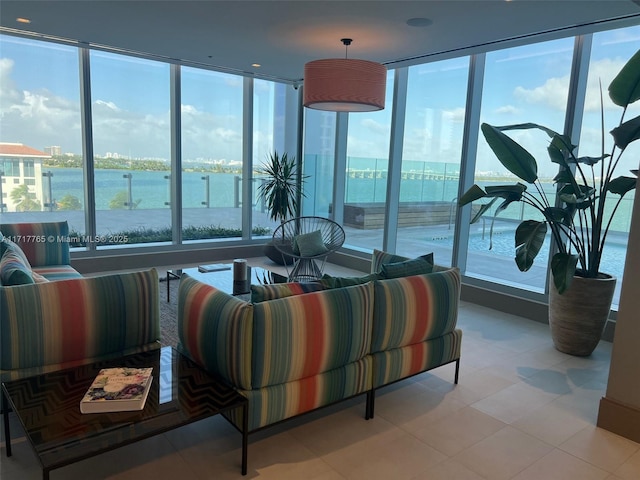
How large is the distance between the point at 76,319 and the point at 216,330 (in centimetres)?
81

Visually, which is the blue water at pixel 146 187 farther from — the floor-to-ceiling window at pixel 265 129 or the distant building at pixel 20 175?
the floor-to-ceiling window at pixel 265 129

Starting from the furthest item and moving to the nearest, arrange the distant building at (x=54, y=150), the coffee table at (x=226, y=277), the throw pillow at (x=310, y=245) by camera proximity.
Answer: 1. the distant building at (x=54, y=150)
2. the throw pillow at (x=310, y=245)
3. the coffee table at (x=226, y=277)

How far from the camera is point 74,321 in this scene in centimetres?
252

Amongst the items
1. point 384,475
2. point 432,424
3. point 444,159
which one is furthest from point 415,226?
point 384,475

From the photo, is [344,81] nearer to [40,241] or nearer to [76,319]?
[76,319]

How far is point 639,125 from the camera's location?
333cm

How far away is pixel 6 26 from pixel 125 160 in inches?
83.4

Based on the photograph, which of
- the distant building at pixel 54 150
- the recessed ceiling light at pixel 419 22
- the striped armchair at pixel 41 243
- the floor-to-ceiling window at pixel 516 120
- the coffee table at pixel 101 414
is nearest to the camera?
the coffee table at pixel 101 414

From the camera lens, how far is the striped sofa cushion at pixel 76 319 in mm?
2367

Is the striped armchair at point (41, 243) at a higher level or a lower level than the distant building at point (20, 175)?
lower

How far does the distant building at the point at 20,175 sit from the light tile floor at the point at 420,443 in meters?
4.18

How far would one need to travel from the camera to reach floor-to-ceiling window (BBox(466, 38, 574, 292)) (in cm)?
478

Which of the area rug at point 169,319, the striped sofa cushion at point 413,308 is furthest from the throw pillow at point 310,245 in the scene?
the striped sofa cushion at point 413,308

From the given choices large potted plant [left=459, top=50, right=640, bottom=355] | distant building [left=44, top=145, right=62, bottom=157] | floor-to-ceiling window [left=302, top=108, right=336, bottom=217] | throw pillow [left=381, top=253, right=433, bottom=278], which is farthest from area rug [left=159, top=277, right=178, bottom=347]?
floor-to-ceiling window [left=302, top=108, right=336, bottom=217]
